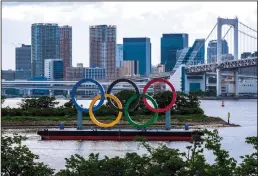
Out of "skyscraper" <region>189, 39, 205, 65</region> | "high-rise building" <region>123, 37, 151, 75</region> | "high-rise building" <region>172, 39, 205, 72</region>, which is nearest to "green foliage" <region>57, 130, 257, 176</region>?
"high-rise building" <region>172, 39, 205, 72</region>

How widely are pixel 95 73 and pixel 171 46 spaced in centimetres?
907

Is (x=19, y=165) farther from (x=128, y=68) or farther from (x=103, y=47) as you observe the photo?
(x=103, y=47)

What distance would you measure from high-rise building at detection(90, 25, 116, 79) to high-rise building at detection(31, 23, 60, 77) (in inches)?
110

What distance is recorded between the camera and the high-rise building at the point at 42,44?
38594 mm

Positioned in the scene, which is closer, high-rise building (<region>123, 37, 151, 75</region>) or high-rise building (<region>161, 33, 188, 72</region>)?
high-rise building (<region>161, 33, 188, 72</region>)

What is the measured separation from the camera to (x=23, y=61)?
38906 mm

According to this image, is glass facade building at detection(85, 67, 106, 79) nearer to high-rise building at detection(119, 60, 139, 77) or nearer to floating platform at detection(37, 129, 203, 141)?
high-rise building at detection(119, 60, 139, 77)

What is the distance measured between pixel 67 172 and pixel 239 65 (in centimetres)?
1950

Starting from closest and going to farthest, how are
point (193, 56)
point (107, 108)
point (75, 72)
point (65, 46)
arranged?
point (107, 108) < point (193, 56) < point (75, 72) < point (65, 46)

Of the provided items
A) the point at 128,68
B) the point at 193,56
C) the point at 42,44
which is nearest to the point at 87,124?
the point at 193,56

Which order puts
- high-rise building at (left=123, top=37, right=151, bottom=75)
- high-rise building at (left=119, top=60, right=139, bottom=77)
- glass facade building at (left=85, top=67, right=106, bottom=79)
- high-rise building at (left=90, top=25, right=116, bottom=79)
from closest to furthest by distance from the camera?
1. glass facade building at (left=85, top=67, right=106, bottom=79)
2. high-rise building at (left=119, top=60, right=139, bottom=77)
3. high-rise building at (left=90, top=25, right=116, bottom=79)
4. high-rise building at (left=123, top=37, right=151, bottom=75)

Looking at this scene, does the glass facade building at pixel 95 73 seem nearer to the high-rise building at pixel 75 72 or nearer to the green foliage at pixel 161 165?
the high-rise building at pixel 75 72

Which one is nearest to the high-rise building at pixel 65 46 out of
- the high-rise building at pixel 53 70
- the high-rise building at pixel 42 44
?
the high-rise building at pixel 42 44

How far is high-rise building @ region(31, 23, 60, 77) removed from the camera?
1519 inches
